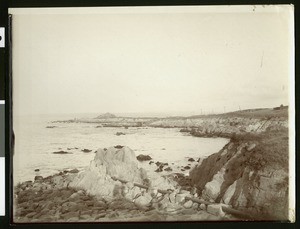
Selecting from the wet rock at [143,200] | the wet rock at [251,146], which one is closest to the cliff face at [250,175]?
the wet rock at [251,146]

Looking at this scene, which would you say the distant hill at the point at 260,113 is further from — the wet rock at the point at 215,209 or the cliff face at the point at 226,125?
the wet rock at the point at 215,209

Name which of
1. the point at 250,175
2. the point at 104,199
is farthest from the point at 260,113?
the point at 104,199

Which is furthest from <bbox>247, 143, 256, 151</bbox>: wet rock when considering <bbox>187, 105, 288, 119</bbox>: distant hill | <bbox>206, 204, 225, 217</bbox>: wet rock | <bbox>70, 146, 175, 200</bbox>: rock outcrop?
<bbox>70, 146, 175, 200</bbox>: rock outcrop

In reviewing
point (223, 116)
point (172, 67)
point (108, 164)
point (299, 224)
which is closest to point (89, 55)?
point (172, 67)

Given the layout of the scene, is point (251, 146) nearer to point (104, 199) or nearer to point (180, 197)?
point (180, 197)

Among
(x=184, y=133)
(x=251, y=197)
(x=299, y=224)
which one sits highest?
(x=184, y=133)

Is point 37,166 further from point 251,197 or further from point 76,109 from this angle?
point 251,197

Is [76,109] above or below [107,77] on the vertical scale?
below
